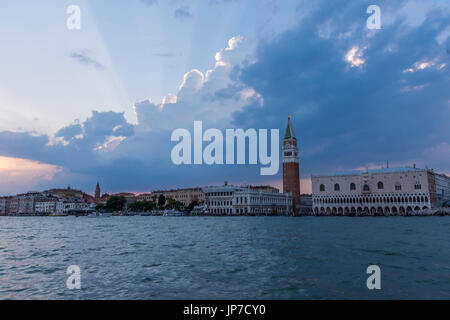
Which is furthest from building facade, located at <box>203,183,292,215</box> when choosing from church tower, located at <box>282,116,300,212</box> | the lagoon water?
the lagoon water

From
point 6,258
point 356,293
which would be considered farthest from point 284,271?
point 6,258

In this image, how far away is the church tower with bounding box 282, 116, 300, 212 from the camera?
107188 mm

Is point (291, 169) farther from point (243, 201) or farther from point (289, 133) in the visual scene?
point (243, 201)

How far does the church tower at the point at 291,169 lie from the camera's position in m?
107

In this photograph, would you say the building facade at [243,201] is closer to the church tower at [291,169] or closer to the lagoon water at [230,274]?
the church tower at [291,169]

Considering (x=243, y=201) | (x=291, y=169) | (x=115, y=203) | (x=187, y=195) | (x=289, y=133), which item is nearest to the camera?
(x=243, y=201)

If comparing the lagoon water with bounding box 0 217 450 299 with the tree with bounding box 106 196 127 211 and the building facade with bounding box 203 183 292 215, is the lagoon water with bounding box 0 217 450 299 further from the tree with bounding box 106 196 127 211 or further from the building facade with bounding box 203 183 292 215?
the tree with bounding box 106 196 127 211

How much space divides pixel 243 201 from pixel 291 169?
19086 millimetres

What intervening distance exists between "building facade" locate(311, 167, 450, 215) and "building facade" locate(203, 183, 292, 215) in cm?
1292

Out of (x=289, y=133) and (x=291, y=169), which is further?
(x=289, y=133)

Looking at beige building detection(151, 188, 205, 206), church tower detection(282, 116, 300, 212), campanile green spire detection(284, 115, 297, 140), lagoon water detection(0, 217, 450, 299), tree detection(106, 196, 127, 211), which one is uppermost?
campanile green spire detection(284, 115, 297, 140)

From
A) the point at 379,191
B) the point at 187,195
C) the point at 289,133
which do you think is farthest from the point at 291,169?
the point at 187,195

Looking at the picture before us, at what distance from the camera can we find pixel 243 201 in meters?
105

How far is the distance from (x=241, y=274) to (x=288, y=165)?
99514 millimetres
